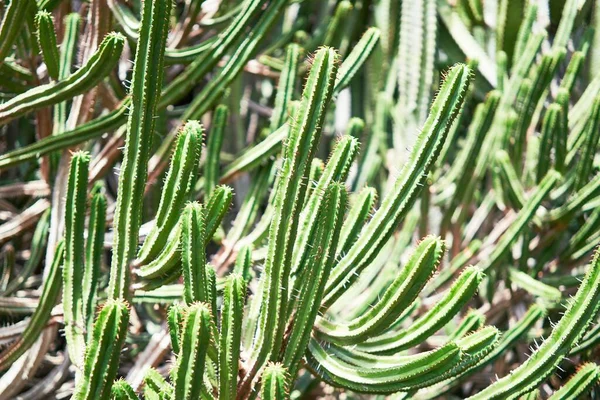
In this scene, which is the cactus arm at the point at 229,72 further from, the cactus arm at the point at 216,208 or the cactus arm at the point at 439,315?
the cactus arm at the point at 439,315

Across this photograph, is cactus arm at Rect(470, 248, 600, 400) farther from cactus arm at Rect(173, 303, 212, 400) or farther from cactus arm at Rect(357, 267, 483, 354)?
cactus arm at Rect(173, 303, 212, 400)

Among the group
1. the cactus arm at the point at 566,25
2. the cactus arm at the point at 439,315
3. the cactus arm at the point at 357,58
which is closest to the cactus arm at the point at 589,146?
the cactus arm at the point at 566,25

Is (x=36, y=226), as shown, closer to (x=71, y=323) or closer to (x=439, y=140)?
(x=71, y=323)

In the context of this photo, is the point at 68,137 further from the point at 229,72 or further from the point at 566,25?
the point at 566,25

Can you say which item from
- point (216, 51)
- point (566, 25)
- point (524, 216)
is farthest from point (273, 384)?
point (566, 25)

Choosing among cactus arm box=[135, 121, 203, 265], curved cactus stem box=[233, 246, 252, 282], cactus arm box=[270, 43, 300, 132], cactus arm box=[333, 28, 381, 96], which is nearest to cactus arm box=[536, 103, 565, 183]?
cactus arm box=[333, 28, 381, 96]
